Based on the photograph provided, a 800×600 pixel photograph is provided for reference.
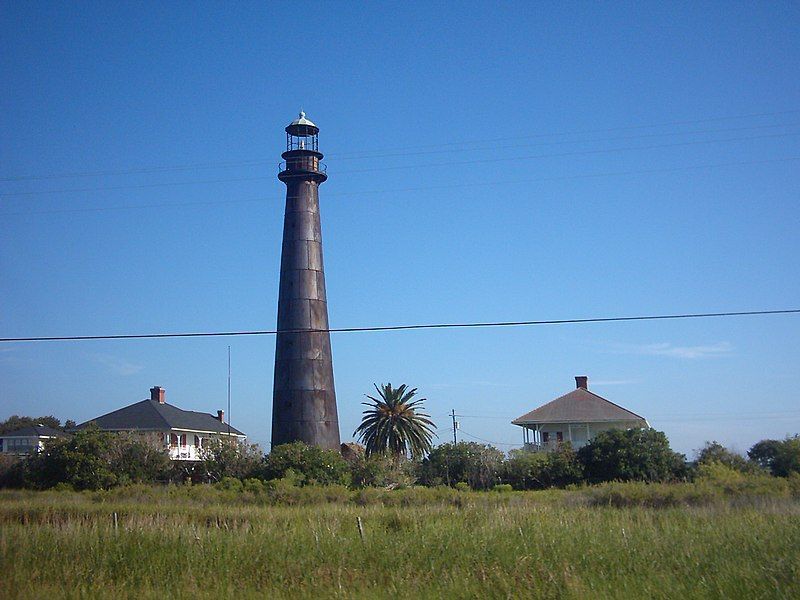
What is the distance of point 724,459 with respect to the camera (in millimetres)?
49500

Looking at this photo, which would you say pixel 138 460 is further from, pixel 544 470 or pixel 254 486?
pixel 544 470

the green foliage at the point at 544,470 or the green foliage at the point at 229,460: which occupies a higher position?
the green foliage at the point at 229,460

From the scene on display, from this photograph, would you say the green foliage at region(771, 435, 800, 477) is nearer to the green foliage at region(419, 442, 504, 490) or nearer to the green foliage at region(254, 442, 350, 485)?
the green foliage at region(419, 442, 504, 490)

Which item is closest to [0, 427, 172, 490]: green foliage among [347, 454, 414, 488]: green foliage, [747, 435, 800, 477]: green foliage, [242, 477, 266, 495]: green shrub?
[242, 477, 266, 495]: green shrub

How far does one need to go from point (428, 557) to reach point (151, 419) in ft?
164

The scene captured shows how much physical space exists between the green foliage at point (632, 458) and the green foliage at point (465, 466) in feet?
17.3

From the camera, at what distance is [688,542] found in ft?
71.1

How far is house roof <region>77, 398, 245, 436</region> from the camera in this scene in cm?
6650

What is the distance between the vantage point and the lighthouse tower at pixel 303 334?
50125 millimetres

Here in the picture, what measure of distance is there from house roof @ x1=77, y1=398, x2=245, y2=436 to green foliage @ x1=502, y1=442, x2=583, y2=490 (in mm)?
27173

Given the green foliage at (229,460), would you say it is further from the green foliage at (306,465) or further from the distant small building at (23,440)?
the distant small building at (23,440)

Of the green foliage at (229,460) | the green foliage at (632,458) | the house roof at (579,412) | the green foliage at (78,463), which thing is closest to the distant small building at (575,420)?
the house roof at (579,412)

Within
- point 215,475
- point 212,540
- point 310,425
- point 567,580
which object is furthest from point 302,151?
point 567,580

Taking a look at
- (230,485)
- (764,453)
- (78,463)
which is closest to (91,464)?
(78,463)
